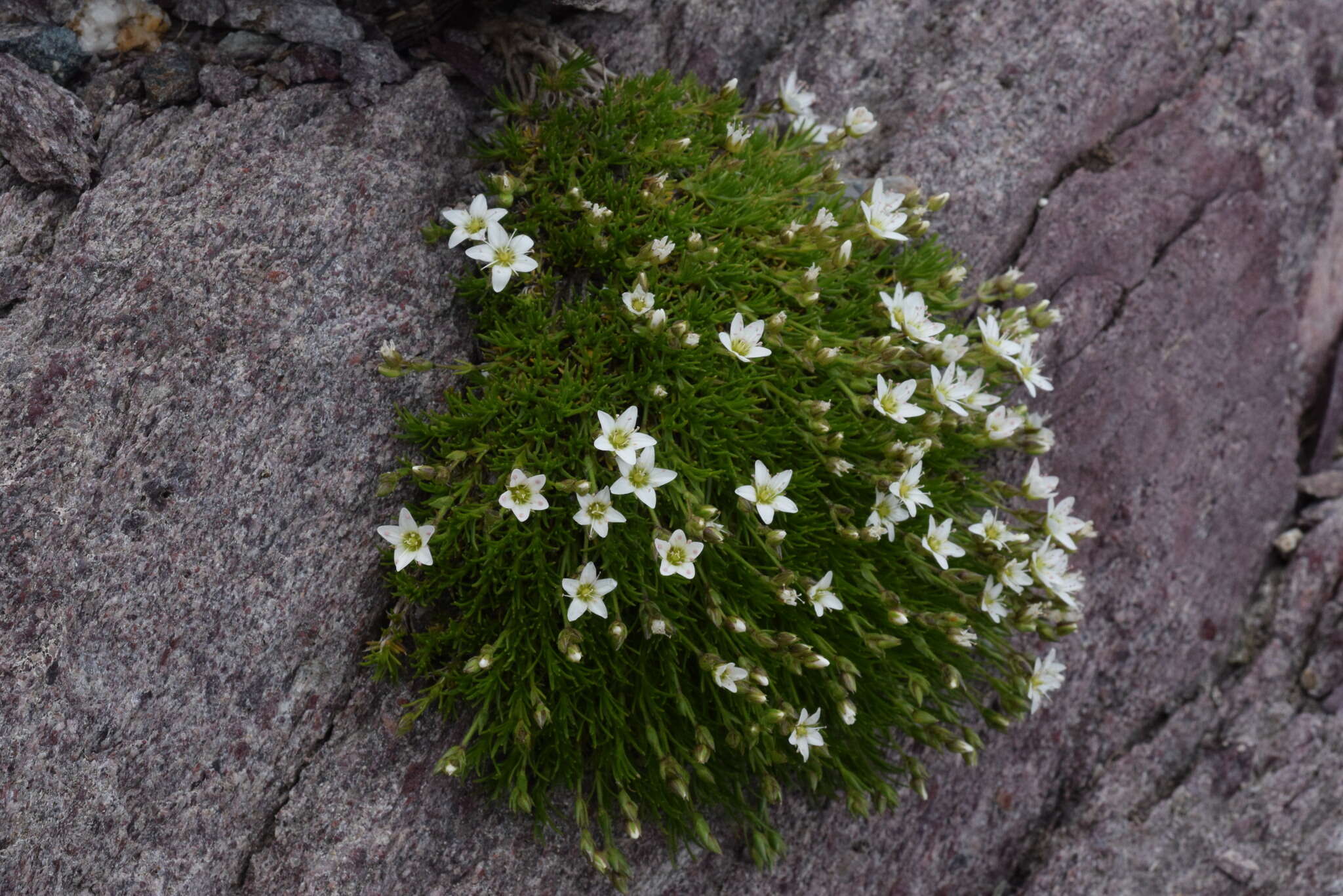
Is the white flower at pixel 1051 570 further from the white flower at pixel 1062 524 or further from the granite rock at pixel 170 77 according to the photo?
the granite rock at pixel 170 77

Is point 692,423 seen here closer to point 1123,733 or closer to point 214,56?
point 214,56

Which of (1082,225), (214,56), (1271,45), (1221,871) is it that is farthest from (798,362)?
(1271,45)

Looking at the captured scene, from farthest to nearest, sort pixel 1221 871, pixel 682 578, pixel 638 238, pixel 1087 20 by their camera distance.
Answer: pixel 1087 20 → pixel 1221 871 → pixel 638 238 → pixel 682 578

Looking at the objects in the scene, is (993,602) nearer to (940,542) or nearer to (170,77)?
(940,542)

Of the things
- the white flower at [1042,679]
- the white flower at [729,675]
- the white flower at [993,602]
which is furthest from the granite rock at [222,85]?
the white flower at [1042,679]

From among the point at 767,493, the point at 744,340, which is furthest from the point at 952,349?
the point at 767,493

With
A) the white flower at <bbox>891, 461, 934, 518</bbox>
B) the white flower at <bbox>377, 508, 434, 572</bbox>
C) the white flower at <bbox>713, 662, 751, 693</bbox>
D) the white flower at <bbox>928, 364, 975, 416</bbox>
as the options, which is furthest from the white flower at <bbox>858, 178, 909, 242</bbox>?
the white flower at <bbox>377, 508, 434, 572</bbox>
